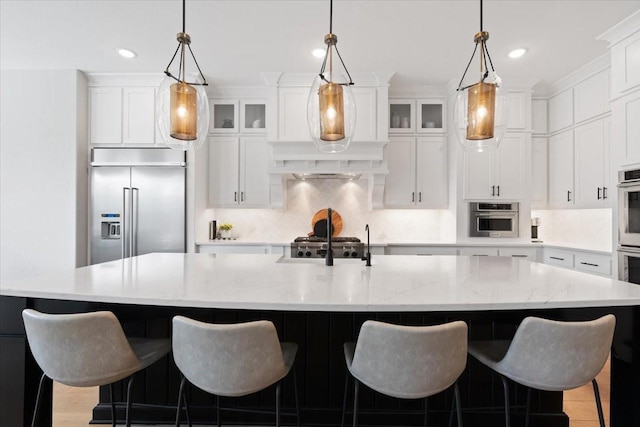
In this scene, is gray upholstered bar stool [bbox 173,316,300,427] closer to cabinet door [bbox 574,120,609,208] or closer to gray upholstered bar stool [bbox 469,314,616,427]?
gray upholstered bar stool [bbox 469,314,616,427]

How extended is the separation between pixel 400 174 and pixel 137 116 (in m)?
3.05

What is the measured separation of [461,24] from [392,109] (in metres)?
1.46

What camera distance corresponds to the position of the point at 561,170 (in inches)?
157

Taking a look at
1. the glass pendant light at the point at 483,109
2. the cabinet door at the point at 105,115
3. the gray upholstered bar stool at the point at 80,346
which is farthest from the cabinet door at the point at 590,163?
the cabinet door at the point at 105,115

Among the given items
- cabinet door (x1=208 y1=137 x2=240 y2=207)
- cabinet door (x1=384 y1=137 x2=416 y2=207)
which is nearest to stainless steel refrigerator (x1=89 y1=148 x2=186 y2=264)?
cabinet door (x1=208 y1=137 x2=240 y2=207)

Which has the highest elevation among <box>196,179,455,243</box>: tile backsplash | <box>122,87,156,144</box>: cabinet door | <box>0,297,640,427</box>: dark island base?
<box>122,87,156,144</box>: cabinet door

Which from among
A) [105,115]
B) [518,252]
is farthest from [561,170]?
[105,115]

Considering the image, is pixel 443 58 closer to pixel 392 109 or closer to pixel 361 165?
pixel 392 109

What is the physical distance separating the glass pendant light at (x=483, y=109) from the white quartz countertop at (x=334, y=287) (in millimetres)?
744

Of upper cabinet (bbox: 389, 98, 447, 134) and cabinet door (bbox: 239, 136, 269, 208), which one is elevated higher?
upper cabinet (bbox: 389, 98, 447, 134)

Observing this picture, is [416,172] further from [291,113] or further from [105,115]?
[105,115]

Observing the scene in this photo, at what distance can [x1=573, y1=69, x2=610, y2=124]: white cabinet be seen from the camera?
3.40 m

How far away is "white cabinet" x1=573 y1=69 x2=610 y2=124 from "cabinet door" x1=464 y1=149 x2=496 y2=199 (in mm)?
918

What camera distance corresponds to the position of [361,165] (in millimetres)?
4008
